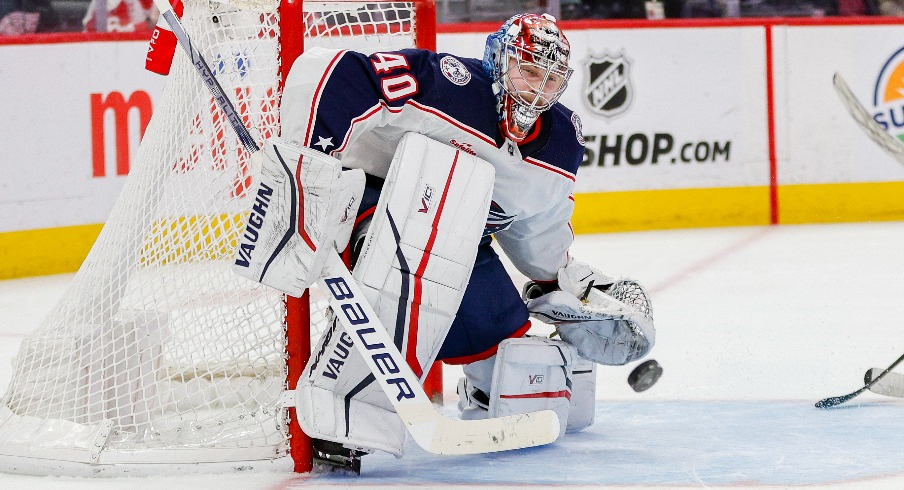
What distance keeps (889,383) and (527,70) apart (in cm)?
117

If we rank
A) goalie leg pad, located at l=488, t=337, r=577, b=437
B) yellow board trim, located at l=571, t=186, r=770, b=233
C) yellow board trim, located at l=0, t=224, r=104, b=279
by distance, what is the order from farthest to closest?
yellow board trim, located at l=571, t=186, r=770, b=233
yellow board trim, located at l=0, t=224, r=104, b=279
goalie leg pad, located at l=488, t=337, r=577, b=437

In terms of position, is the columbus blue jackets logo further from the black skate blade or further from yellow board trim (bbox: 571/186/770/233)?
yellow board trim (bbox: 571/186/770/233)

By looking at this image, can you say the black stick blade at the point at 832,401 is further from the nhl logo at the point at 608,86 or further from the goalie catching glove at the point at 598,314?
the nhl logo at the point at 608,86

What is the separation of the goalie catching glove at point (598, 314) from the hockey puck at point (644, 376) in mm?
106

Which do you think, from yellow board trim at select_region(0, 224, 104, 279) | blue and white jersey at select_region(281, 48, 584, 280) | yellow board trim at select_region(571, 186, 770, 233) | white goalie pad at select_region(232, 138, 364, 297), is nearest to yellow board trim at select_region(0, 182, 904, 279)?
yellow board trim at select_region(571, 186, 770, 233)

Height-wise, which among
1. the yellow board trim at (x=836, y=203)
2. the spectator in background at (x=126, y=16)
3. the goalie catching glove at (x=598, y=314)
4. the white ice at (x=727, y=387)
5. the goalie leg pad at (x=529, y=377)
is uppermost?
the spectator in background at (x=126, y=16)

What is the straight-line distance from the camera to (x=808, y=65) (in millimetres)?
5957

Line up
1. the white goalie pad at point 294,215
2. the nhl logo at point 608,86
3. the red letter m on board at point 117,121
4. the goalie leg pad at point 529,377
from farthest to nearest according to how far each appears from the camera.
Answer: the nhl logo at point 608,86
the red letter m on board at point 117,121
the goalie leg pad at point 529,377
the white goalie pad at point 294,215

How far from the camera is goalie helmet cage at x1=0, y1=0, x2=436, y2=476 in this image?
90.4 inches

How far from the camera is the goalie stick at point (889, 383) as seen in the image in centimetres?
279

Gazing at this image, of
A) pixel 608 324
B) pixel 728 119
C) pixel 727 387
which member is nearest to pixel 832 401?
pixel 727 387

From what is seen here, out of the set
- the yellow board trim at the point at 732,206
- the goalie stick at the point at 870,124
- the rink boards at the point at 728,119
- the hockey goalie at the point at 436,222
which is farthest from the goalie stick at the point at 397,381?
the yellow board trim at the point at 732,206

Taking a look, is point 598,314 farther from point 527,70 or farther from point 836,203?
point 836,203

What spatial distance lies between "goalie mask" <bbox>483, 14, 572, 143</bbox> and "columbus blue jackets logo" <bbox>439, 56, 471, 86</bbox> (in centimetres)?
6
